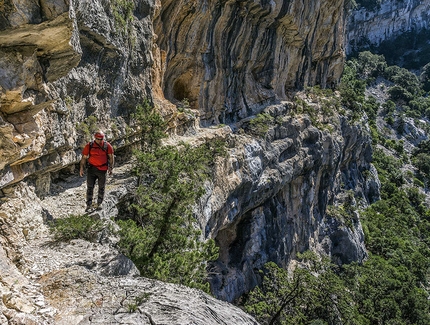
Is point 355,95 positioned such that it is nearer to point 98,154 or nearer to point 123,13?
point 123,13

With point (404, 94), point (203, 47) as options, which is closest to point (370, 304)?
point (203, 47)

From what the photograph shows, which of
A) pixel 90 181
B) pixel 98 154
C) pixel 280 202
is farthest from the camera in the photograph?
pixel 280 202

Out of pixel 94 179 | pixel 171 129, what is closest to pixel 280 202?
pixel 171 129

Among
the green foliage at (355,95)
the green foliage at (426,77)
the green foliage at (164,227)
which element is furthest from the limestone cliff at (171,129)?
the green foliage at (426,77)

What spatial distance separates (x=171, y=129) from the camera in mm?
17469

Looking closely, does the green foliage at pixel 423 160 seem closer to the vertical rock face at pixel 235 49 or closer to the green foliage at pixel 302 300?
the vertical rock face at pixel 235 49

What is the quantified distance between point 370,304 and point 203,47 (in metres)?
20.8

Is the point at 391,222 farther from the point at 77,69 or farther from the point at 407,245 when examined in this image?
the point at 77,69

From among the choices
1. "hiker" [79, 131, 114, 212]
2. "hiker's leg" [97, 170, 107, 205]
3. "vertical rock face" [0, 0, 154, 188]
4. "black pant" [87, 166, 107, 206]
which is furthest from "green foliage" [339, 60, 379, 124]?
"hiker" [79, 131, 114, 212]

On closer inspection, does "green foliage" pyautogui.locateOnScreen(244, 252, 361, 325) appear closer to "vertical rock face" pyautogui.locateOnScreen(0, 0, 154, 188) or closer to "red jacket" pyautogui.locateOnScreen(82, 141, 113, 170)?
"vertical rock face" pyautogui.locateOnScreen(0, 0, 154, 188)

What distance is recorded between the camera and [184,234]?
10555mm

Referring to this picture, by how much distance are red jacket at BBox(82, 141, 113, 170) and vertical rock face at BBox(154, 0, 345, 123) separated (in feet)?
32.8

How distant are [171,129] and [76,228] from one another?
9849 millimetres

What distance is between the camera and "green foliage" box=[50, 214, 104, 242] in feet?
26.3
